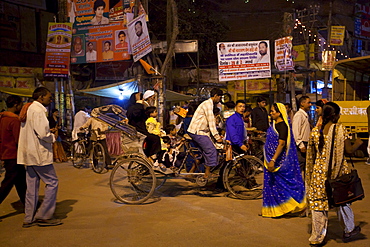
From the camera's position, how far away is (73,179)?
9352 millimetres

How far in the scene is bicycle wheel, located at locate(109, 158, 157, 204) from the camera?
258 inches

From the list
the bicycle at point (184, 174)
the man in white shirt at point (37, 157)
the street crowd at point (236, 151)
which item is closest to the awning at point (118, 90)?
the street crowd at point (236, 151)

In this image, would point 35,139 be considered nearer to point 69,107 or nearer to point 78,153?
point 78,153

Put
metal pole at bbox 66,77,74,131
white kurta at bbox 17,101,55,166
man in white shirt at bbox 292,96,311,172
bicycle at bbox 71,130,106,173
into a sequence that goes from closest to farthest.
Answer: white kurta at bbox 17,101,55,166 → man in white shirt at bbox 292,96,311,172 → bicycle at bbox 71,130,106,173 → metal pole at bbox 66,77,74,131

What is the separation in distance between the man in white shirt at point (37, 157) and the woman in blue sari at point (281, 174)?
3.07 metres

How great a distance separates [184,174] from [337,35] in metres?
21.6

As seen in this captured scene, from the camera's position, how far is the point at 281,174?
5.42 meters

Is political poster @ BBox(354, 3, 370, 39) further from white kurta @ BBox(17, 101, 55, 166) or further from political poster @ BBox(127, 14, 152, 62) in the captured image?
white kurta @ BBox(17, 101, 55, 166)

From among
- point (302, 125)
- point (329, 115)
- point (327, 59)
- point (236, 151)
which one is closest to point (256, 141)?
point (302, 125)

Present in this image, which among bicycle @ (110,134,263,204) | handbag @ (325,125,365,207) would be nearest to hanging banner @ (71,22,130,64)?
bicycle @ (110,134,263,204)

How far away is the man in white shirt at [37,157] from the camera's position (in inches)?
203

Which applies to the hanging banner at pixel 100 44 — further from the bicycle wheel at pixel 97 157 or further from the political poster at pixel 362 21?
the political poster at pixel 362 21

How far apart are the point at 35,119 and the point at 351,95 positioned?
11457mm

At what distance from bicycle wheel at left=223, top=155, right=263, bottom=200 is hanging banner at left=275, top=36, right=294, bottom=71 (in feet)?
35.5
